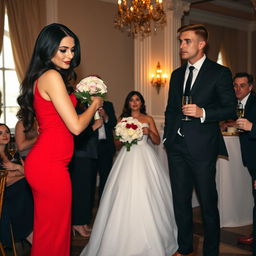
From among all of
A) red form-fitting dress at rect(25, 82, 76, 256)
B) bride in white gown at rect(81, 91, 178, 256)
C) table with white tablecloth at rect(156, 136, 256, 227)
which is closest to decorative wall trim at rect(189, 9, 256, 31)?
table with white tablecloth at rect(156, 136, 256, 227)

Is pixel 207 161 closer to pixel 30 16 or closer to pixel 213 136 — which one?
pixel 213 136

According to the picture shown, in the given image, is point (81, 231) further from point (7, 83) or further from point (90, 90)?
point (7, 83)

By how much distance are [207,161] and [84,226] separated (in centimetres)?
193

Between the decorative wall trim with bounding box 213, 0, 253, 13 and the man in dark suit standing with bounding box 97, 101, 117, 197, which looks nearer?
the man in dark suit standing with bounding box 97, 101, 117, 197

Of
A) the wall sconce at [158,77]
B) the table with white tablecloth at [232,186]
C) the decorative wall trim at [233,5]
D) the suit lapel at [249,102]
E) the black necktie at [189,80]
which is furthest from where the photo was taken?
the decorative wall trim at [233,5]

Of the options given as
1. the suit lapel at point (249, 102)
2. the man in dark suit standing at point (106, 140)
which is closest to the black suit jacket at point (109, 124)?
the man in dark suit standing at point (106, 140)

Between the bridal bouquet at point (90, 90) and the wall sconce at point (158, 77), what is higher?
the wall sconce at point (158, 77)

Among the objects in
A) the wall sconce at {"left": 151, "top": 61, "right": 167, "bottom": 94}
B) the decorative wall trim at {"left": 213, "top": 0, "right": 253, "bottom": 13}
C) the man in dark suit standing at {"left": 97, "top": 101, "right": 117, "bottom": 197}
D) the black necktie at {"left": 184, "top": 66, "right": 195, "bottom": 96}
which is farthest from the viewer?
the decorative wall trim at {"left": 213, "top": 0, "right": 253, "bottom": 13}

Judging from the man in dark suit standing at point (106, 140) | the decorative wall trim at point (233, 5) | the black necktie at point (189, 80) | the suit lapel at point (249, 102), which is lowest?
the man in dark suit standing at point (106, 140)

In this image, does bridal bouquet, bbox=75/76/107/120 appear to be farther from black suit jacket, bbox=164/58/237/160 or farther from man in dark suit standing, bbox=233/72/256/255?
man in dark suit standing, bbox=233/72/256/255

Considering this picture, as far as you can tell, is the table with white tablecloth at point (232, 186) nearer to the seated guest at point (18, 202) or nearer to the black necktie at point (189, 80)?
the black necktie at point (189, 80)

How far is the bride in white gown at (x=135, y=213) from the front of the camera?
3.43 metres

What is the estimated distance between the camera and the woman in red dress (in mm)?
2232

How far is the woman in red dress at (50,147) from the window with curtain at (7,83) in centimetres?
509
